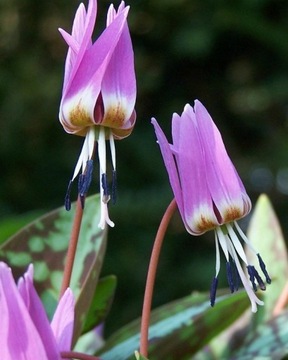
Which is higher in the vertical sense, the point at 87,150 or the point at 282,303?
the point at 87,150

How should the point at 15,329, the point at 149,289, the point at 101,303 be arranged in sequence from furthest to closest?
the point at 101,303 < the point at 149,289 < the point at 15,329

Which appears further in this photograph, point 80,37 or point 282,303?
point 282,303

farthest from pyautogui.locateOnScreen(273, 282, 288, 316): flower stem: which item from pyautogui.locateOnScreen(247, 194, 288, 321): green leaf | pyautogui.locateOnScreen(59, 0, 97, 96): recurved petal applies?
pyautogui.locateOnScreen(59, 0, 97, 96): recurved petal

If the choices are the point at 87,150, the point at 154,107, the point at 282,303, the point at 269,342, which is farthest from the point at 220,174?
the point at 154,107

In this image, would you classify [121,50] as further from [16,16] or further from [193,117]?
[16,16]

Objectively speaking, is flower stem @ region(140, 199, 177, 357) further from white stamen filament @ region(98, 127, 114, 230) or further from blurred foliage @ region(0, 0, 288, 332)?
blurred foliage @ region(0, 0, 288, 332)

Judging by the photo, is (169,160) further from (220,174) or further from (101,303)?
(101,303)
